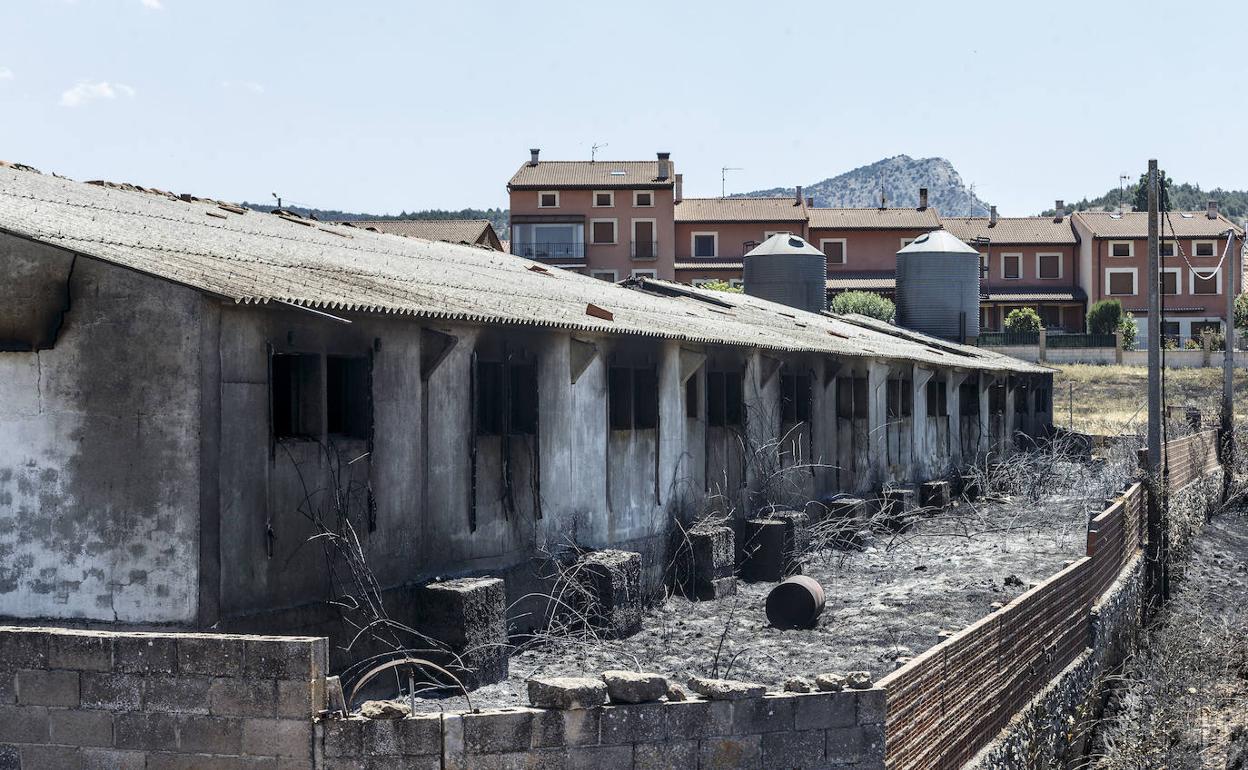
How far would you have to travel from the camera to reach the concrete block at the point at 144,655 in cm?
739

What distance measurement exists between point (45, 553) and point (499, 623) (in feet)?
Answer: 12.2

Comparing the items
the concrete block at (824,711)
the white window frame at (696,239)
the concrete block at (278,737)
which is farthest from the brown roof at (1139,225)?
the concrete block at (278,737)

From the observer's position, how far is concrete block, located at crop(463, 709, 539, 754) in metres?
7.45

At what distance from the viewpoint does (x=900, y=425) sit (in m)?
25.4

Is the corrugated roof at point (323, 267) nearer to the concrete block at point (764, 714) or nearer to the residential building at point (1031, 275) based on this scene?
the concrete block at point (764, 714)

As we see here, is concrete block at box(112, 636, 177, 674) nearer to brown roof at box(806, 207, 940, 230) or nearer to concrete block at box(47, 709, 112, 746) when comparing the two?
concrete block at box(47, 709, 112, 746)

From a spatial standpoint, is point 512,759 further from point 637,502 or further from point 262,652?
point 637,502

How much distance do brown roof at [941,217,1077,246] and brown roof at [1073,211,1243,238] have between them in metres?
1.07

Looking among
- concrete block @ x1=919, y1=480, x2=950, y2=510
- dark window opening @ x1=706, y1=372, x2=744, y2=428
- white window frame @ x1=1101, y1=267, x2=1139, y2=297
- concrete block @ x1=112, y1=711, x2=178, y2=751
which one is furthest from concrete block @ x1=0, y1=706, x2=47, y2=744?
white window frame @ x1=1101, y1=267, x2=1139, y2=297

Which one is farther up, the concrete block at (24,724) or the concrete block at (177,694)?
the concrete block at (177,694)

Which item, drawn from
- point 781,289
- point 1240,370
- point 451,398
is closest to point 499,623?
point 451,398

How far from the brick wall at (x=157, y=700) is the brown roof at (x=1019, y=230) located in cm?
6296

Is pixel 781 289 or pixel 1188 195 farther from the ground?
pixel 1188 195

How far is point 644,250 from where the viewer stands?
63625mm
